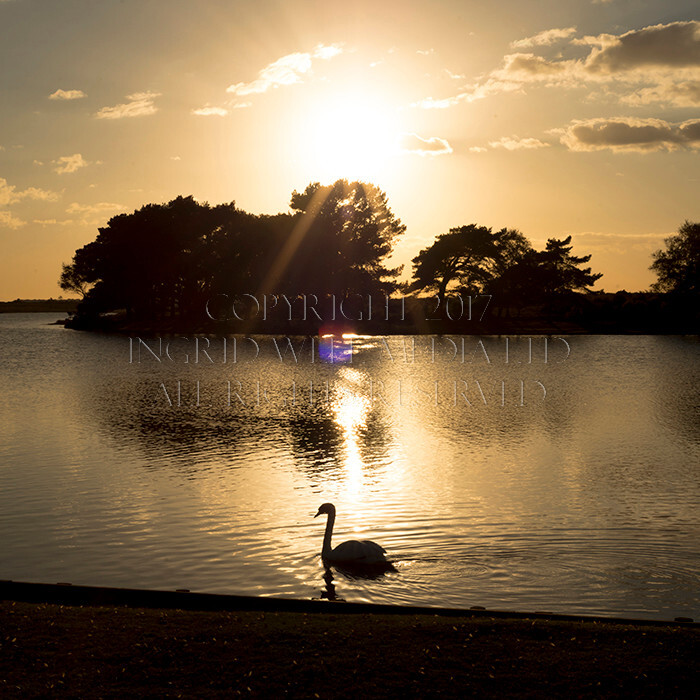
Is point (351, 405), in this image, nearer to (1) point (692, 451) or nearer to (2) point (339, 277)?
(1) point (692, 451)

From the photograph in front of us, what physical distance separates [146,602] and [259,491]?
29.2 feet

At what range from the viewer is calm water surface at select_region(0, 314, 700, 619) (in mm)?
12898

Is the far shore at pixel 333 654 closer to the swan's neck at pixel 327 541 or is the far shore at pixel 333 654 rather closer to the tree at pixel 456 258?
the swan's neck at pixel 327 541

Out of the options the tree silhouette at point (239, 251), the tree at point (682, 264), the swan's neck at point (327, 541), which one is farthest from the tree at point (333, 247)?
the swan's neck at point (327, 541)

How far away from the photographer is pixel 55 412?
113 ft

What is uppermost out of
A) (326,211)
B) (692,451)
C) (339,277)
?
(326,211)

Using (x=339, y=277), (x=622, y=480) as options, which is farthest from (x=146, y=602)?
(x=339, y=277)

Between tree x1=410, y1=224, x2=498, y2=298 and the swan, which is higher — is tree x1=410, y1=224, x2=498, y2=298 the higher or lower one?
the higher one

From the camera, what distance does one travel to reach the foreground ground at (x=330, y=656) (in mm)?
7789

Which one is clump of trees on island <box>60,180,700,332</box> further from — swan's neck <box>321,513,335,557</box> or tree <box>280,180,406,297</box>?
swan's neck <box>321,513,335,557</box>

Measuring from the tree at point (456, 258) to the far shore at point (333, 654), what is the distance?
128263 millimetres

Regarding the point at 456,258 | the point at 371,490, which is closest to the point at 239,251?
the point at 456,258

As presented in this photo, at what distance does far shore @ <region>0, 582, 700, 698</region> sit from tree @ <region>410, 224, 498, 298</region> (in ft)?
421

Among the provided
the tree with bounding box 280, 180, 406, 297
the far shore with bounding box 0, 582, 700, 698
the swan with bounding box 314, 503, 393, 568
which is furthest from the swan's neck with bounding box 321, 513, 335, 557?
the tree with bounding box 280, 180, 406, 297
